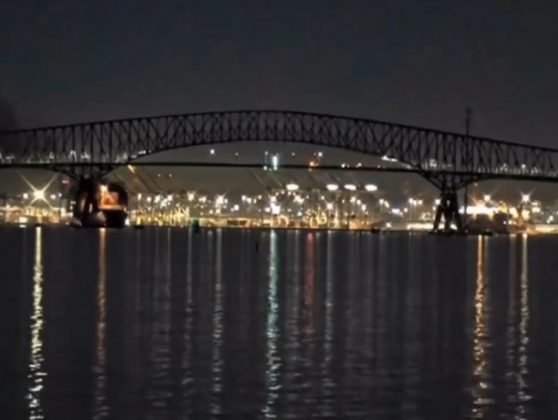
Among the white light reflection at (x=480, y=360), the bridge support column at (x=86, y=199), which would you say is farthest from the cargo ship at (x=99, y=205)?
the white light reflection at (x=480, y=360)

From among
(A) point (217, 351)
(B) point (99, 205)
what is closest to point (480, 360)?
(A) point (217, 351)

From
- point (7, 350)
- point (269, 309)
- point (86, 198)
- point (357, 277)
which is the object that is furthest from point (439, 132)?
point (7, 350)

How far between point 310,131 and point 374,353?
150 m

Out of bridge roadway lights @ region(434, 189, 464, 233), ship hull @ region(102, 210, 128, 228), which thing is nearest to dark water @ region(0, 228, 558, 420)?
bridge roadway lights @ region(434, 189, 464, 233)

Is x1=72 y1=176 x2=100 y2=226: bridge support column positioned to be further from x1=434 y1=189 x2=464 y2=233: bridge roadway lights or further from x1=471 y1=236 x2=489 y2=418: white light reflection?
x1=471 y1=236 x2=489 y2=418: white light reflection

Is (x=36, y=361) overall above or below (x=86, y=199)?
below

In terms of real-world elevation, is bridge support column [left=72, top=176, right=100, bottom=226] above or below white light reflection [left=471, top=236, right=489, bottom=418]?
above

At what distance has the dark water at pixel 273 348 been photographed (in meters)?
21.3

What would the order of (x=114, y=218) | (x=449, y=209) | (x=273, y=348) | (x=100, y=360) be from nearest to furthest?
(x=100, y=360)
(x=273, y=348)
(x=449, y=209)
(x=114, y=218)

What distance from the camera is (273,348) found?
28016mm

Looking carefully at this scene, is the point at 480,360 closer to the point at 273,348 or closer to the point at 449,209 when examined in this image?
the point at 273,348

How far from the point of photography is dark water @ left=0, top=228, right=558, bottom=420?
21.3 meters

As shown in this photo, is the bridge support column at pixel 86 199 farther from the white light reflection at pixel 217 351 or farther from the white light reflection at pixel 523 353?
the white light reflection at pixel 217 351

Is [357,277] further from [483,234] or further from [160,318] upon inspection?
[483,234]
